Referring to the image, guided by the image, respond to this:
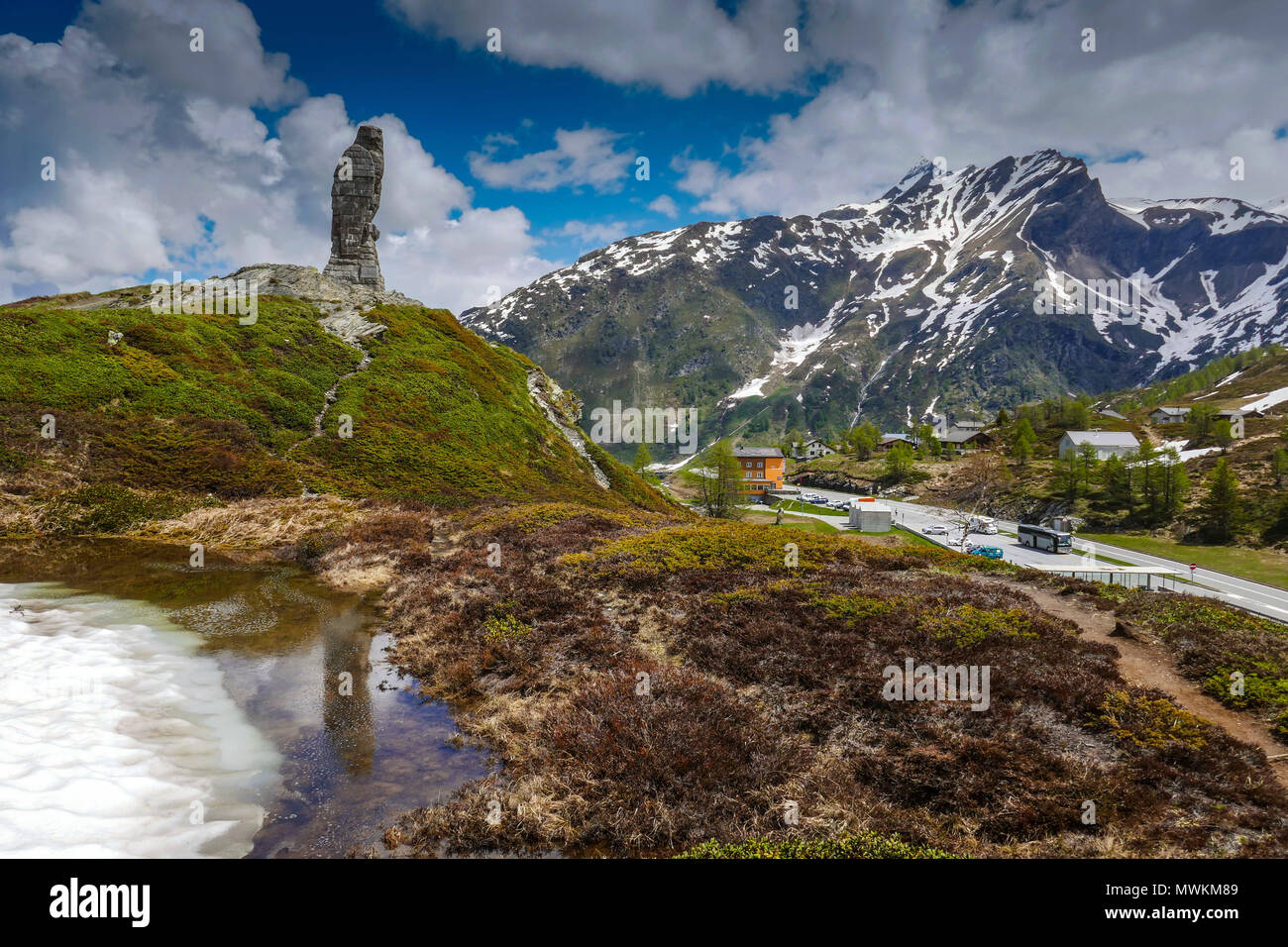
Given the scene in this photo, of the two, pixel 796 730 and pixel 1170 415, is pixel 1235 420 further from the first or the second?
pixel 796 730

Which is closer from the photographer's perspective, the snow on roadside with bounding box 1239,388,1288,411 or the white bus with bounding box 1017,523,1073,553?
the white bus with bounding box 1017,523,1073,553

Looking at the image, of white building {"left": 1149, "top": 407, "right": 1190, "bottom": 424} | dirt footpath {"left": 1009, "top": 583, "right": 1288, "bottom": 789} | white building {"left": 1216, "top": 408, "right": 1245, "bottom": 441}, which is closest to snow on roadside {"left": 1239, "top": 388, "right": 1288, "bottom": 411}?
white building {"left": 1216, "top": 408, "right": 1245, "bottom": 441}

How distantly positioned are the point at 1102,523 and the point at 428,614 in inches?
3966

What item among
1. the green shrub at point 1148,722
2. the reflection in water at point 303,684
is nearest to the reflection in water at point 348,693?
the reflection in water at point 303,684

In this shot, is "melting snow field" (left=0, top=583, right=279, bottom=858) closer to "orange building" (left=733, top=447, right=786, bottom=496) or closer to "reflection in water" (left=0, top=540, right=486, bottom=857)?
"reflection in water" (left=0, top=540, right=486, bottom=857)

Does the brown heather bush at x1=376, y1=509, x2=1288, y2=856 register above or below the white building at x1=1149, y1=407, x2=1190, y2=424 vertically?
below

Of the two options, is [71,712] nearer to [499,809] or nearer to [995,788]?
[499,809]

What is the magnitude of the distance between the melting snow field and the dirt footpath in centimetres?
1607

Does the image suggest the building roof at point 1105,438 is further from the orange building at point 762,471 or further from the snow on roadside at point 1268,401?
the orange building at point 762,471

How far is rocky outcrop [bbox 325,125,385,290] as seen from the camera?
53.9 m

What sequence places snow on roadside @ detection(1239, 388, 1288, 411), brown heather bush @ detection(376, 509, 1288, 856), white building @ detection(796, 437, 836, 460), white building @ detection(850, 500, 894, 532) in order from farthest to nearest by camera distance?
white building @ detection(796, 437, 836, 460) < snow on roadside @ detection(1239, 388, 1288, 411) < white building @ detection(850, 500, 894, 532) < brown heather bush @ detection(376, 509, 1288, 856)

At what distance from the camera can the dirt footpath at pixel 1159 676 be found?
31.4 ft

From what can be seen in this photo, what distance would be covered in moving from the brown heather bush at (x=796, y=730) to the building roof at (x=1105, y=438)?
130723 millimetres

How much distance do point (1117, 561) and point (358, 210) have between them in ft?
300
